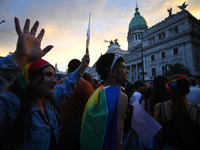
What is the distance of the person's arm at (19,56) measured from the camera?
2.72ft

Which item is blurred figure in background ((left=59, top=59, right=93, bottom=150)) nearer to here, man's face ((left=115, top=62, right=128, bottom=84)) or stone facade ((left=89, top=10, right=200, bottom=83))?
man's face ((left=115, top=62, right=128, bottom=84))

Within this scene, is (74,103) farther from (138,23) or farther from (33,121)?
(138,23)

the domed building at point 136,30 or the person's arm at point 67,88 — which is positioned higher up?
the domed building at point 136,30

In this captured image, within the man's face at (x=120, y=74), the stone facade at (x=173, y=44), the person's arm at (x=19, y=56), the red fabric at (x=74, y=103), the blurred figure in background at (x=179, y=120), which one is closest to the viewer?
the person's arm at (x=19, y=56)

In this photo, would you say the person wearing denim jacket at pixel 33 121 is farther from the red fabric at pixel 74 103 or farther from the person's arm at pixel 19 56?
the red fabric at pixel 74 103

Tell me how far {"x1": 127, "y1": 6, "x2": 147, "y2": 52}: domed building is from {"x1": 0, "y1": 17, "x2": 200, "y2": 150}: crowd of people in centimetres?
5543

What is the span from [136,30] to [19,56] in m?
61.5

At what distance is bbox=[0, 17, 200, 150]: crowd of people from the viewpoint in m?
1.03

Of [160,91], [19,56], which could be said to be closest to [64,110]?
[19,56]

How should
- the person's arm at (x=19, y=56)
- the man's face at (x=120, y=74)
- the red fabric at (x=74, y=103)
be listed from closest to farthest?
the person's arm at (x=19, y=56) → the man's face at (x=120, y=74) → the red fabric at (x=74, y=103)

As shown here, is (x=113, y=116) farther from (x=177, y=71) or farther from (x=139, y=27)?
(x=139, y=27)

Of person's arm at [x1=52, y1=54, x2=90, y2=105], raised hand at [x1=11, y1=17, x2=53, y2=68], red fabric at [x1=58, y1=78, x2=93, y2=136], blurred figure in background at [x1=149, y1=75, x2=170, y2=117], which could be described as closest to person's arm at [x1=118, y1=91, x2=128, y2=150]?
person's arm at [x1=52, y1=54, x2=90, y2=105]

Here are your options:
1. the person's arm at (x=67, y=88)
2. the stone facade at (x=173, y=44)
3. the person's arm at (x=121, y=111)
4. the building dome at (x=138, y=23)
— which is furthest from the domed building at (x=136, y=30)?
the person's arm at (x=121, y=111)

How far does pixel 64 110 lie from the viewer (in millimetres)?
2301
